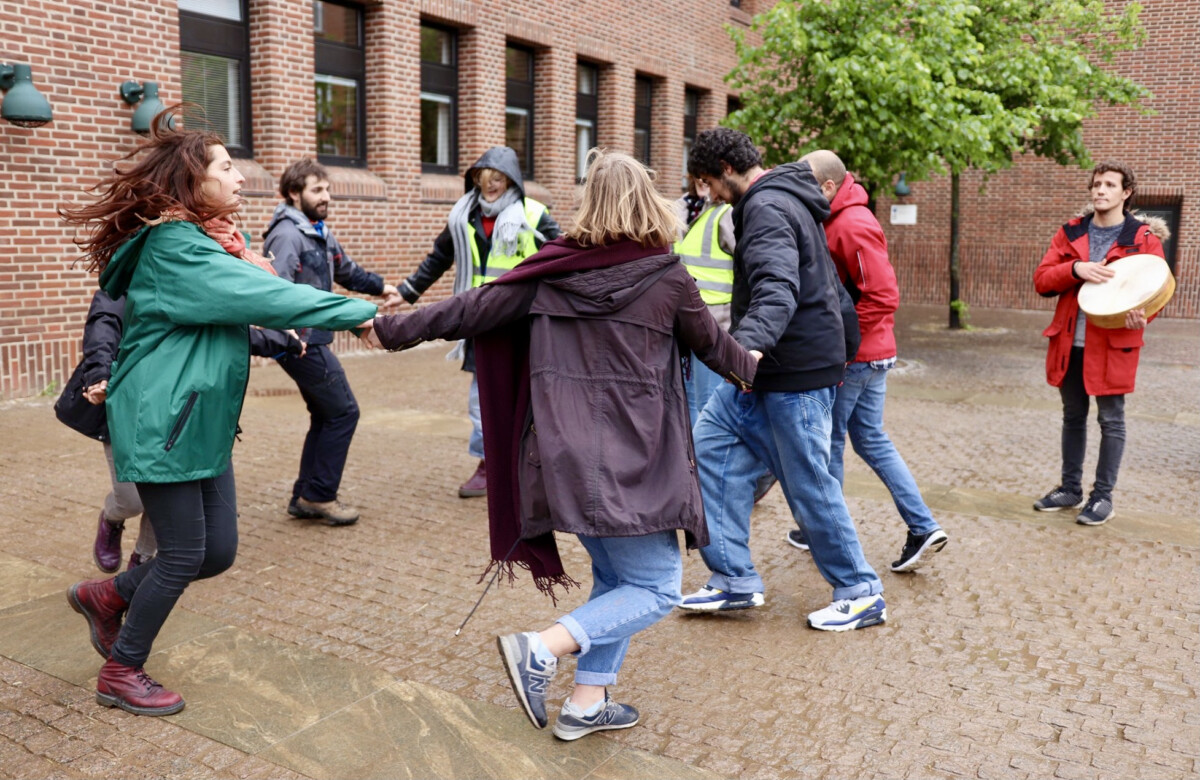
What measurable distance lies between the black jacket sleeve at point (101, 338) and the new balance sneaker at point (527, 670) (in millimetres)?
1890

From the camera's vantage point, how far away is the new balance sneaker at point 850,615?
421 centimetres

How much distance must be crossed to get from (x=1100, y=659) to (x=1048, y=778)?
1056 mm

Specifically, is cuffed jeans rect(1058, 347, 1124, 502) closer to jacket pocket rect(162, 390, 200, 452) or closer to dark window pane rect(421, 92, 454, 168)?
jacket pocket rect(162, 390, 200, 452)

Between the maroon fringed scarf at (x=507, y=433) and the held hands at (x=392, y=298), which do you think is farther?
the held hands at (x=392, y=298)

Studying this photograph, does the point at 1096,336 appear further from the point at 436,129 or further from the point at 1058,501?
the point at 436,129

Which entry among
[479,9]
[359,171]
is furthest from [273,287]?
[479,9]

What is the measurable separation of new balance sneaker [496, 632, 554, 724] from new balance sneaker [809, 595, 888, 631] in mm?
1503

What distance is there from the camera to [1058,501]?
6168mm

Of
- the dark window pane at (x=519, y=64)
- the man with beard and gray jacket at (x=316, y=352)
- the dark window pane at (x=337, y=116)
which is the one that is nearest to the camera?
the man with beard and gray jacket at (x=316, y=352)

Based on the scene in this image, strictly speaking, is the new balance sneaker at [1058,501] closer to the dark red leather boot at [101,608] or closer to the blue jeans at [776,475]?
the blue jeans at [776,475]

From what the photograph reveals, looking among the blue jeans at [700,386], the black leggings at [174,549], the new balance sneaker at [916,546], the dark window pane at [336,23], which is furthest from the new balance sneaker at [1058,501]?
the dark window pane at [336,23]

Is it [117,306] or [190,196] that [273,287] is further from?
[117,306]

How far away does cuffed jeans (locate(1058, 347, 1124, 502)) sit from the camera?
5949 millimetres

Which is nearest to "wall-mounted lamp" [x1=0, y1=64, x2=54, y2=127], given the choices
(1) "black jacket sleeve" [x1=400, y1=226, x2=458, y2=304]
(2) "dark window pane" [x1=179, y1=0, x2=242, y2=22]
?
(2) "dark window pane" [x1=179, y1=0, x2=242, y2=22]
